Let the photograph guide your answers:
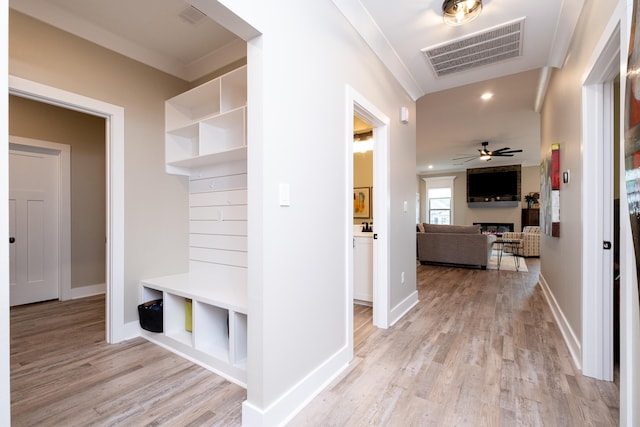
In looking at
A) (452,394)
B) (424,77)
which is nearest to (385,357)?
(452,394)

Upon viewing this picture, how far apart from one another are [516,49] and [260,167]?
108 inches

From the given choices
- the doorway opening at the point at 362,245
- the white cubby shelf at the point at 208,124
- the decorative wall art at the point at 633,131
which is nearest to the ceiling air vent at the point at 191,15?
the white cubby shelf at the point at 208,124

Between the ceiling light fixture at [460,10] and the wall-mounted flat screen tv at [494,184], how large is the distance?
28.8ft

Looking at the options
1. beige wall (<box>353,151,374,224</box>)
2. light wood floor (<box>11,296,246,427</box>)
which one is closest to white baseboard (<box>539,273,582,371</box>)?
light wood floor (<box>11,296,246,427</box>)

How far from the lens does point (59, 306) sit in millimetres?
3479

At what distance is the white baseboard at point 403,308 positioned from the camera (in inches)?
A: 114

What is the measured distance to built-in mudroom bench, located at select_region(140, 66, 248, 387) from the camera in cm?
208

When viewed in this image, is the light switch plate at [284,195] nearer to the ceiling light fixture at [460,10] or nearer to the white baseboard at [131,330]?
the ceiling light fixture at [460,10]

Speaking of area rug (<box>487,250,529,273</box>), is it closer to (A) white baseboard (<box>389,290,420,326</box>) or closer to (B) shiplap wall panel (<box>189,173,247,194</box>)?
(A) white baseboard (<box>389,290,420,326</box>)

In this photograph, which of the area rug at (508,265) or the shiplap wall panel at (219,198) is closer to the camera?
the shiplap wall panel at (219,198)

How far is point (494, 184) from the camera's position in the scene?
9.59 meters

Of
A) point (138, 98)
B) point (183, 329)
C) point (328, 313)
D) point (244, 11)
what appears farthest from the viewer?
point (138, 98)

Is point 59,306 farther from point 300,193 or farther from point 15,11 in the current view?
point 300,193

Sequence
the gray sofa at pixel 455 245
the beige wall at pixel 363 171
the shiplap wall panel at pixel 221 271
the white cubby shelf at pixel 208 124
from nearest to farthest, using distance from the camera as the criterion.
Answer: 1. the white cubby shelf at pixel 208 124
2. the shiplap wall panel at pixel 221 271
3. the beige wall at pixel 363 171
4. the gray sofa at pixel 455 245
